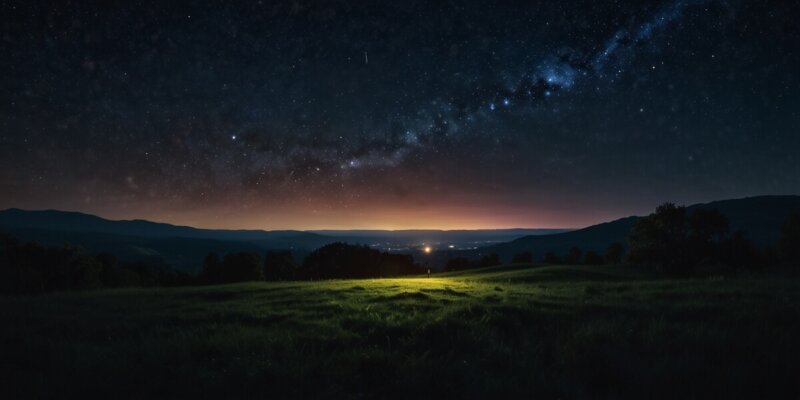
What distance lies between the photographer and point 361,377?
5.41 m

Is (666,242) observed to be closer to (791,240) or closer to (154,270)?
(791,240)

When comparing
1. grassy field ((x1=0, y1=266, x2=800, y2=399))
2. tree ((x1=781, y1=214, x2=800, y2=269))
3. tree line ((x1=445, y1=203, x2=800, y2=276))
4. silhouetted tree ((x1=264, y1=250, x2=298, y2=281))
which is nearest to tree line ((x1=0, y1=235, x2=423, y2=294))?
silhouetted tree ((x1=264, y1=250, x2=298, y2=281))

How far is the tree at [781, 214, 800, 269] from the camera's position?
2153 inches

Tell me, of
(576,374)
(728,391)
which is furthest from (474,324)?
(728,391)

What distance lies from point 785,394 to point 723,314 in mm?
4359

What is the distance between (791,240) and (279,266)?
266 feet

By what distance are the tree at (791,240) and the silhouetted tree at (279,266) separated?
7839 cm

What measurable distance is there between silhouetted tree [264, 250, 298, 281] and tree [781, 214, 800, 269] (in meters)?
78.4

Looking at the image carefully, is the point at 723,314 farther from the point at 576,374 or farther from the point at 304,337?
the point at 304,337

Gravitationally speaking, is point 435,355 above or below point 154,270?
above

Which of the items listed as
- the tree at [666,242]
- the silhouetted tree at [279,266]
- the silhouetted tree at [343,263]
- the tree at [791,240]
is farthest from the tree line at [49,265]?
the tree at [791,240]

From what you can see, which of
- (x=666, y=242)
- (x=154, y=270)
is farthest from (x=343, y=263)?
(x=666, y=242)

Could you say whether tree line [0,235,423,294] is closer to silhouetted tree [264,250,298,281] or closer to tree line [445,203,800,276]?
silhouetted tree [264,250,298,281]

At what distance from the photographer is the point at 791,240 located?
55.4m
